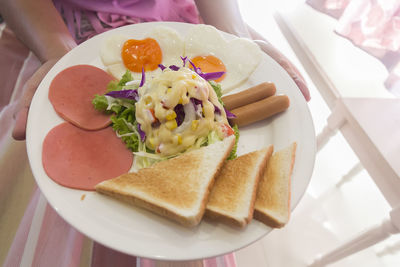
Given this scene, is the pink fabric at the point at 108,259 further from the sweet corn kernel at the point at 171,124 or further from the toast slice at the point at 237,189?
the sweet corn kernel at the point at 171,124

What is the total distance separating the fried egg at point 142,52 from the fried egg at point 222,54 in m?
0.11

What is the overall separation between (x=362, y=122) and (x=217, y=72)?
4.13ft

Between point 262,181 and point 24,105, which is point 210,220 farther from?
point 24,105

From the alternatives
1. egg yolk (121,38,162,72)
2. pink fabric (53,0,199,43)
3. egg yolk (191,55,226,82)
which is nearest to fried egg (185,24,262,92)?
egg yolk (191,55,226,82)

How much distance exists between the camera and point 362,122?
2.16 m

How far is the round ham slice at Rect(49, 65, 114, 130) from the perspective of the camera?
1.50 m

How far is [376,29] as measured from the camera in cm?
286

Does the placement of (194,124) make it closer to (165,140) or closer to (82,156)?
(165,140)

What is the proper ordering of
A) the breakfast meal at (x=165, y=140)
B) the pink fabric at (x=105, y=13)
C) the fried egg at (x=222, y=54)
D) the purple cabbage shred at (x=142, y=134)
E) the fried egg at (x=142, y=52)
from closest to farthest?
the breakfast meal at (x=165, y=140), the purple cabbage shred at (x=142, y=134), the fried egg at (x=142, y=52), the fried egg at (x=222, y=54), the pink fabric at (x=105, y=13)

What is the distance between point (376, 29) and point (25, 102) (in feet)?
10.9

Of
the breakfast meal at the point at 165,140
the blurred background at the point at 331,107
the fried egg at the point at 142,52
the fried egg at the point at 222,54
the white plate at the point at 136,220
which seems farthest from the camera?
the blurred background at the point at 331,107

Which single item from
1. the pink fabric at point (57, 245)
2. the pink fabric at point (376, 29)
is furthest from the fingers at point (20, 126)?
the pink fabric at point (376, 29)

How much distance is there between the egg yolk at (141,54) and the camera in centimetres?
183

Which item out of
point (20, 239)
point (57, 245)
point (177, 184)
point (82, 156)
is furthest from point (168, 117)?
point (20, 239)
